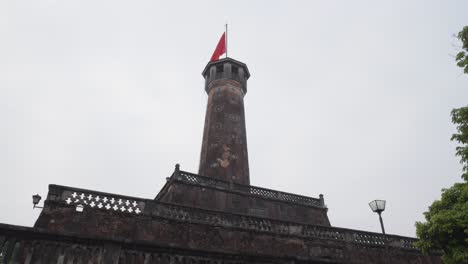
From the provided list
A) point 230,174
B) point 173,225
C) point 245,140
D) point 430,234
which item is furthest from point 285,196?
point 430,234

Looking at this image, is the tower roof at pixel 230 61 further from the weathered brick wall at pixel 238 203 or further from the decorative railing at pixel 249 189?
the weathered brick wall at pixel 238 203

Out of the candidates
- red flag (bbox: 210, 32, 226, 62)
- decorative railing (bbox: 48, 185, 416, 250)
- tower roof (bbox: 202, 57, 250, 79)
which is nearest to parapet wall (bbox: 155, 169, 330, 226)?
decorative railing (bbox: 48, 185, 416, 250)

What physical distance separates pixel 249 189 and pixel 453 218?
11.8 m

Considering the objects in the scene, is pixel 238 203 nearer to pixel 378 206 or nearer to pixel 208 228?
pixel 208 228

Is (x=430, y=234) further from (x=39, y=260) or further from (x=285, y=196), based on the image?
(x=285, y=196)

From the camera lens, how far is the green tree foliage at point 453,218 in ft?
24.4

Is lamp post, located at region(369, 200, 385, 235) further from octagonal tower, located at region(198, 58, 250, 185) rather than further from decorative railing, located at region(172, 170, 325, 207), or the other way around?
octagonal tower, located at region(198, 58, 250, 185)

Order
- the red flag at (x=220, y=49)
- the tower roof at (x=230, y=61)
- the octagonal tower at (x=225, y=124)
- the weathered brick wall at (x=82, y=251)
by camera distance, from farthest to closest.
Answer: the red flag at (x=220, y=49) < the tower roof at (x=230, y=61) < the octagonal tower at (x=225, y=124) < the weathered brick wall at (x=82, y=251)

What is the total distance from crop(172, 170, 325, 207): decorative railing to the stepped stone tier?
6cm

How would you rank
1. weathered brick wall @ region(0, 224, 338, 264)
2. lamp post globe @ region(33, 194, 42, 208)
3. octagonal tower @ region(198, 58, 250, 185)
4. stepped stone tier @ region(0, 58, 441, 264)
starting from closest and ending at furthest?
1. weathered brick wall @ region(0, 224, 338, 264)
2. stepped stone tier @ region(0, 58, 441, 264)
3. lamp post globe @ region(33, 194, 42, 208)
4. octagonal tower @ region(198, 58, 250, 185)

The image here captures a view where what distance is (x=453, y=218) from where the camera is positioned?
7.49 meters

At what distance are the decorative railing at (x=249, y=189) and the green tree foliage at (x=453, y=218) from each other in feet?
34.5

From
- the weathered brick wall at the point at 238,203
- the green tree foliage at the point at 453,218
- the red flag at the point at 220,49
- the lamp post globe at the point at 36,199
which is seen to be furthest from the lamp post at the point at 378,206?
the red flag at the point at 220,49

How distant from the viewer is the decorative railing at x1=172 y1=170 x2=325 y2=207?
16672 mm
